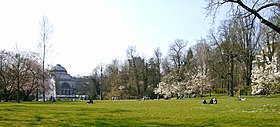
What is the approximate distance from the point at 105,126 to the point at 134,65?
7691 centimetres

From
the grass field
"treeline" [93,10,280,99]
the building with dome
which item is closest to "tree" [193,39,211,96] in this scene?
"treeline" [93,10,280,99]

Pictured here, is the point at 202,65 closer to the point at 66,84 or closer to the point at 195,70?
the point at 195,70

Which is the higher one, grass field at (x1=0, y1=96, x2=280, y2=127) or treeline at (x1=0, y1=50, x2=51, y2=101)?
treeline at (x1=0, y1=50, x2=51, y2=101)

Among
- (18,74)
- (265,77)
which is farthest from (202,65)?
(18,74)

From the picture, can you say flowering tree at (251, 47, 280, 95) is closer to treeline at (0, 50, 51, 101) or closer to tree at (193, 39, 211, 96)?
tree at (193, 39, 211, 96)

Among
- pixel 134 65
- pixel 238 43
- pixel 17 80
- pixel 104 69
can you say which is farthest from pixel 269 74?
pixel 104 69

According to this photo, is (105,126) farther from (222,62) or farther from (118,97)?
(118,97)

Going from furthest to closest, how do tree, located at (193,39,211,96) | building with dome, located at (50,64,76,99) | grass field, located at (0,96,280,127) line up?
building with dome, located at (50,64,76,99)
tree, located at (193,39,211,96)
grass field, located at (0,96,280,127)

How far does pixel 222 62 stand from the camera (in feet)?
242

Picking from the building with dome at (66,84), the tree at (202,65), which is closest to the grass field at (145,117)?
the tree at (202,65)

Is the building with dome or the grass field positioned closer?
the grass field

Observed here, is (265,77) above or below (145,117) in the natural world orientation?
above

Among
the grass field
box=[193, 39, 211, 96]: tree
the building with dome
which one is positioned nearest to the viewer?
the grass field

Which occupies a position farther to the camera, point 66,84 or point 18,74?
point 66,84
